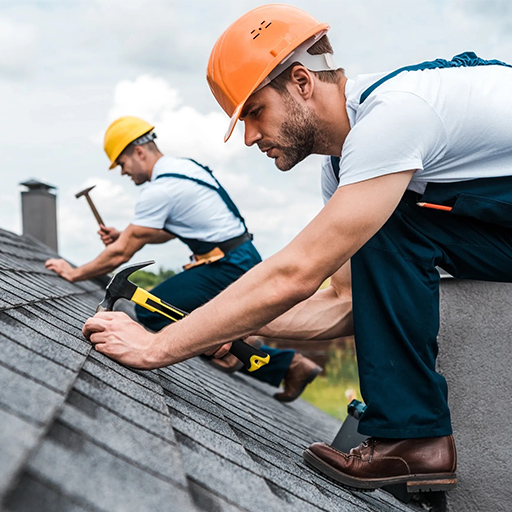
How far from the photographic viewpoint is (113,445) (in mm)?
1098

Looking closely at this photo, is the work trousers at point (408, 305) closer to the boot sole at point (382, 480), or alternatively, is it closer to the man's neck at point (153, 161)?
the boot sole at point (382, 480)

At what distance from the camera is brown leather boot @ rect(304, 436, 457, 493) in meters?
2.10

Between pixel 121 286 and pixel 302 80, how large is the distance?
3.52 feet

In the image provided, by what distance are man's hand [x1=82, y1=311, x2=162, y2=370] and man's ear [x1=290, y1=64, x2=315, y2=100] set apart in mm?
1015

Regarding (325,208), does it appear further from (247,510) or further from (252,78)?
(247,510)

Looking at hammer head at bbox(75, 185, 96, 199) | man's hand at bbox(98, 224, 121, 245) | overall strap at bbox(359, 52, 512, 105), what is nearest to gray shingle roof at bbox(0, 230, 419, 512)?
overall strap at bbox(359, 52, 512, 105)

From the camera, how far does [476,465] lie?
8.12 ft

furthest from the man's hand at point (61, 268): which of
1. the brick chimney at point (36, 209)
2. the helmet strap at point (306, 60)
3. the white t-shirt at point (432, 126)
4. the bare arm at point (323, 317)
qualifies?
the brick chimney at point (36, 209)

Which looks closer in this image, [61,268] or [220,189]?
[220,189]

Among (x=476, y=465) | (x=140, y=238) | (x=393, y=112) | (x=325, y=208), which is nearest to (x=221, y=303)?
(x=325, y=208)

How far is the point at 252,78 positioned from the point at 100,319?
100cm

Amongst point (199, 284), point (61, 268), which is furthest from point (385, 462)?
point (61, 268)

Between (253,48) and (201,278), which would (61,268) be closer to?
(201,278)

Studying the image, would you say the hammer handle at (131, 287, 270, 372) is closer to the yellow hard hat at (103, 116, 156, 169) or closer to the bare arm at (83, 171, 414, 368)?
the bare arm at (83, 171, 414, 368)
